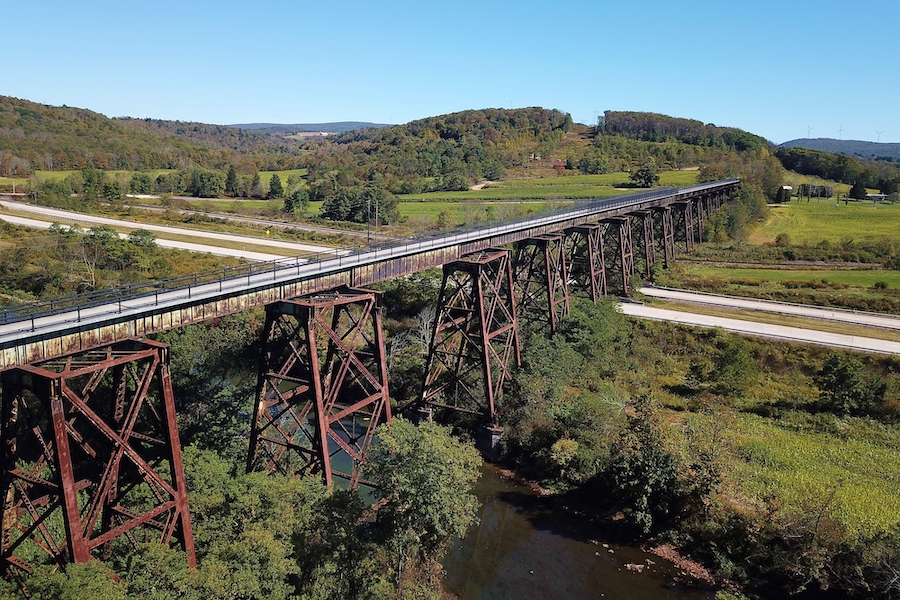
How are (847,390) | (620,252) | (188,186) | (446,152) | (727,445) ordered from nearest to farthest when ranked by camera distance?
(727,445), (847,390), (620,252), (188,186), (446,152)

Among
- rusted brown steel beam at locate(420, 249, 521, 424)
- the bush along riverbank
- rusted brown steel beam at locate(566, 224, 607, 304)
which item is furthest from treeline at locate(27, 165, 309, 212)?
the bush along riverbank

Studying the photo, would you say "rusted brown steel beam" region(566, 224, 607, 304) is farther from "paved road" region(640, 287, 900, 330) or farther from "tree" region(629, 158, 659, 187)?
"tree" region(629, 158, 659, 187)

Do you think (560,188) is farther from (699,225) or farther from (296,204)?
(296,204)

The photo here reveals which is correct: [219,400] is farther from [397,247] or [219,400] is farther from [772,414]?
[772,414]

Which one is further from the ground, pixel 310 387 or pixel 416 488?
pixel 310 387

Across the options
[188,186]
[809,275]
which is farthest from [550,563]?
[188,186]

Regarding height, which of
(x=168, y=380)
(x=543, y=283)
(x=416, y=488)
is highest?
(x=168, y=380)
